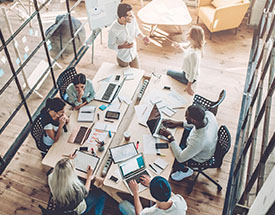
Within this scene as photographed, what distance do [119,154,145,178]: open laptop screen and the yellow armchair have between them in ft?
12.4

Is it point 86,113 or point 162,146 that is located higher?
point 86,113

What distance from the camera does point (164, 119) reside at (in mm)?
4230

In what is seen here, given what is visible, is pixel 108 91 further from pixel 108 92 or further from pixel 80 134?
pixel 80 134

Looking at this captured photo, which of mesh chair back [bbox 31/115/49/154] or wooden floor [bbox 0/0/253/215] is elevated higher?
mesh chair back [bbox 31/115/49/154]

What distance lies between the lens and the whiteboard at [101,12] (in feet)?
17.9

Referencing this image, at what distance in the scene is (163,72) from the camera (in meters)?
6.03

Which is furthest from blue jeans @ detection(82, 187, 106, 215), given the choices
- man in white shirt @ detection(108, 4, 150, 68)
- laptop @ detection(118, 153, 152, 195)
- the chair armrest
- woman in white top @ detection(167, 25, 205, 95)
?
the chair armrest

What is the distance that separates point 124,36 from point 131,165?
2202mm

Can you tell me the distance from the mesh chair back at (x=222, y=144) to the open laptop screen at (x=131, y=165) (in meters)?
0.97

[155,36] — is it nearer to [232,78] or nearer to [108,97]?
[232,78]

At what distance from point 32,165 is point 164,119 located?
203 cm

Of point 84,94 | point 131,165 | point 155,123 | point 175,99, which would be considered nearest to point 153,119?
point 155,123

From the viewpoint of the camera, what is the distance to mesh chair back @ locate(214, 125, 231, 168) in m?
3.83

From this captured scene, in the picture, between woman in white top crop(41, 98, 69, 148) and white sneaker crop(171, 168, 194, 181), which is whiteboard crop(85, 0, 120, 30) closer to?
woman in white top crop(41, 98, 69, 148)
